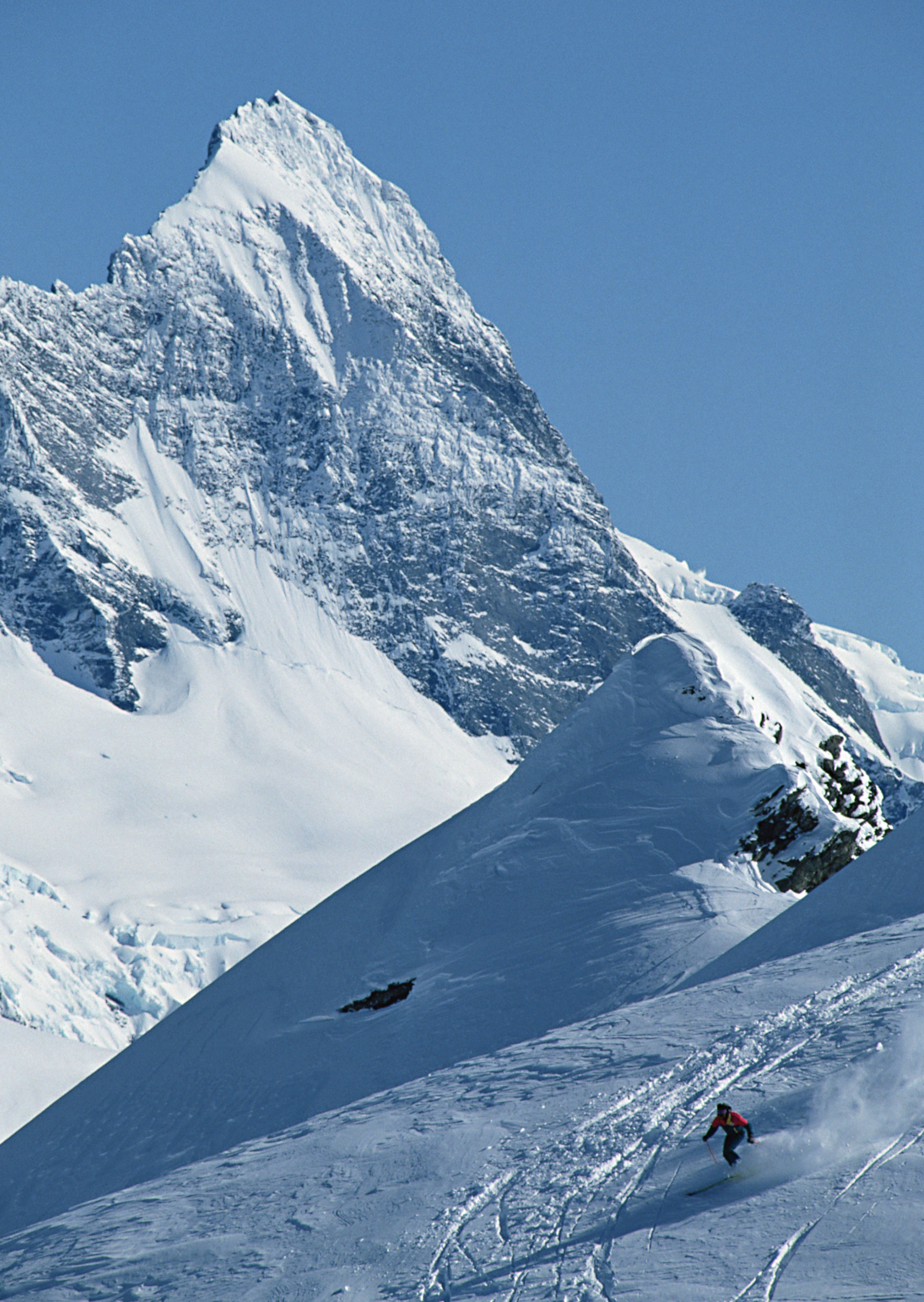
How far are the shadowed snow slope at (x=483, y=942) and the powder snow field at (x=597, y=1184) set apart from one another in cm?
458

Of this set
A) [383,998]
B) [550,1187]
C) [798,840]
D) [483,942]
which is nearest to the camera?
[550,1187]

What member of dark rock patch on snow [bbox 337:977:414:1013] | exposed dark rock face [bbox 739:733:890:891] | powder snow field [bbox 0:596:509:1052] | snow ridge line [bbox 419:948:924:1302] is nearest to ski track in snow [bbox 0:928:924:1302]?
snow ridge line [bbox 419:948:924:1302]

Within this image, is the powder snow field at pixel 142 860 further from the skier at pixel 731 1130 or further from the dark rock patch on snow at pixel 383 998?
the skier at pixel 731 1130

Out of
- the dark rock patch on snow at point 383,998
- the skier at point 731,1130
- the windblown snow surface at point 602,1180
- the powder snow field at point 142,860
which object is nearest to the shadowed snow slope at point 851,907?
the windblown snow surface at point 602,1180

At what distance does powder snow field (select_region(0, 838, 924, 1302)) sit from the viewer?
15.9m

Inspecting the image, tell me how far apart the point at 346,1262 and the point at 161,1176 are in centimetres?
775

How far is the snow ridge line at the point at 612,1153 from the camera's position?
17094 millimetres

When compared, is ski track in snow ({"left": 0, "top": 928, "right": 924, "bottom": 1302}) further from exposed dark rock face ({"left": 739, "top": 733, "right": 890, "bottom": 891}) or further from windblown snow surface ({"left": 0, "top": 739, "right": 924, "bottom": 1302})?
exposed dark rock face ({"left": 739, "top": 733, "right": 890, "bottom": 891})

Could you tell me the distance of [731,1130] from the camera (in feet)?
59.1

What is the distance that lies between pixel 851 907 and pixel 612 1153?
11471mm

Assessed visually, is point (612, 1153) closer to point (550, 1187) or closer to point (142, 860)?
point (550, 1187)

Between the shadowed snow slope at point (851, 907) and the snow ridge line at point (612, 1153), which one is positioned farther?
the shadowed snow slope at point (851, 907)

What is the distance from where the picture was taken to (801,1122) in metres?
18.8

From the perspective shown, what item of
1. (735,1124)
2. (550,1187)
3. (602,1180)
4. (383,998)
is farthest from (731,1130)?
(383,998)
